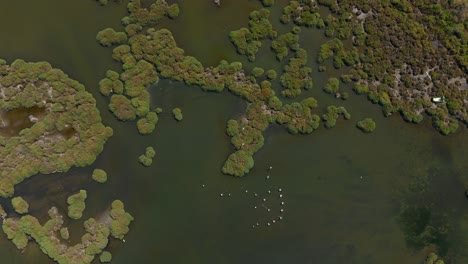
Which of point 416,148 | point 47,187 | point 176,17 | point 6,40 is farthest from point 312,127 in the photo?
point 6,40

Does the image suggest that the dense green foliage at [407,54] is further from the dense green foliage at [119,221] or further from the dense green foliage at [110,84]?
the dense green foliage at [119,221]

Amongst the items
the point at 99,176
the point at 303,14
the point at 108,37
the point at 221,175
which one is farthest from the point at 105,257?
the point at 303,14

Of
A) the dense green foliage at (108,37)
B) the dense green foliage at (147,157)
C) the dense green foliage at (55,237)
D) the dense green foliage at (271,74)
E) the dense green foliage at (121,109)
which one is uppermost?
the dense green foliage at (108,37)

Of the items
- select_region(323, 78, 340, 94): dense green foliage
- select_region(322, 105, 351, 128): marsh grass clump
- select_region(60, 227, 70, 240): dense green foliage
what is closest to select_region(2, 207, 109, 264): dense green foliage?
select_region(60, 227, 70, 240): dense green foliage

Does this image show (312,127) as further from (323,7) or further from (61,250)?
(61,250)

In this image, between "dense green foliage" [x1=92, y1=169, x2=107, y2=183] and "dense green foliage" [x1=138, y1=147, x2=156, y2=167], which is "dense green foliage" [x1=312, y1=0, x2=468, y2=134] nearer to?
"dense green foliage" [x1=138, y1=147, x2=156, y2=167]

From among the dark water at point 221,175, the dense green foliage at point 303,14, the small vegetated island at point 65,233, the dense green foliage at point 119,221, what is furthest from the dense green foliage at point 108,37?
the dense green foliage at point 303,14
